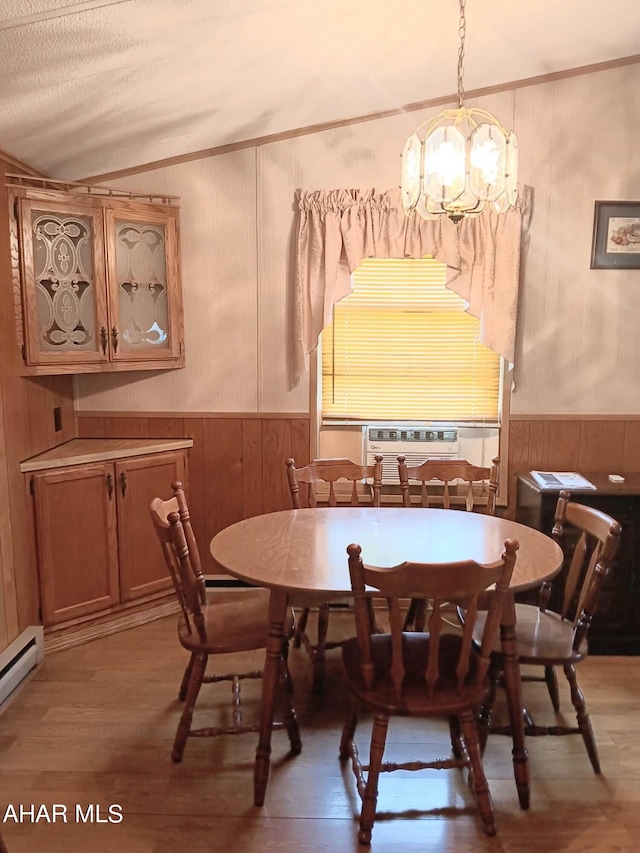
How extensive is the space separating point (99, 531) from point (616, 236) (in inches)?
116

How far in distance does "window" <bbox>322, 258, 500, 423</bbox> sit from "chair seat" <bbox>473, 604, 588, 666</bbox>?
4.57 ft

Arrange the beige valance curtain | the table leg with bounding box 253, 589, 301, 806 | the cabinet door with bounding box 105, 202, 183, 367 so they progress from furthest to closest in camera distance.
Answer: the beige valance curtain, the cabinet door with bounding box 105, 202, 183, 367, the table leg with bounding box 253, 589, 301, 806

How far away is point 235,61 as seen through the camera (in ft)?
8.47

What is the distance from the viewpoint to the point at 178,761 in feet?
8.04

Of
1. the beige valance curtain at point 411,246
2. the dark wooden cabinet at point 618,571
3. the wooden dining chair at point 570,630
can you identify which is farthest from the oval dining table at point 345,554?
the beige valance curtain at point 411,246

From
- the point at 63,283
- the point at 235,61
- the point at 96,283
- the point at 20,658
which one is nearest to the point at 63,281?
the point at 63,283

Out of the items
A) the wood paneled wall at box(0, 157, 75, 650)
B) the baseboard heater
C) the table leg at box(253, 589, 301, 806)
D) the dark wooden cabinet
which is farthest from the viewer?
the dark wooden cabinet

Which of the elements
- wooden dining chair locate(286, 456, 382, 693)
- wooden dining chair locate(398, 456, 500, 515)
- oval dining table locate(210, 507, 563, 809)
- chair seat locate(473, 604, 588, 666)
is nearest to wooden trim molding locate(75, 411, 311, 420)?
wooden dining chair locate(286, 456, 382, 693)

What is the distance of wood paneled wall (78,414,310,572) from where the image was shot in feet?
12.5

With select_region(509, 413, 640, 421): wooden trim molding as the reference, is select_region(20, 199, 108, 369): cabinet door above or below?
above

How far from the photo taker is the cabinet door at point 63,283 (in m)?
3.11

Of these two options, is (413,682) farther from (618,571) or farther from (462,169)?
(618,571)

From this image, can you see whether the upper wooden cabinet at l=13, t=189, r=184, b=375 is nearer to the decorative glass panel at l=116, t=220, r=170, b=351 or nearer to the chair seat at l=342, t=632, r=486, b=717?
the decorative glass panel at l=116, t=220, r=170, b=351

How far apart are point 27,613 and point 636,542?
279 centimetres
